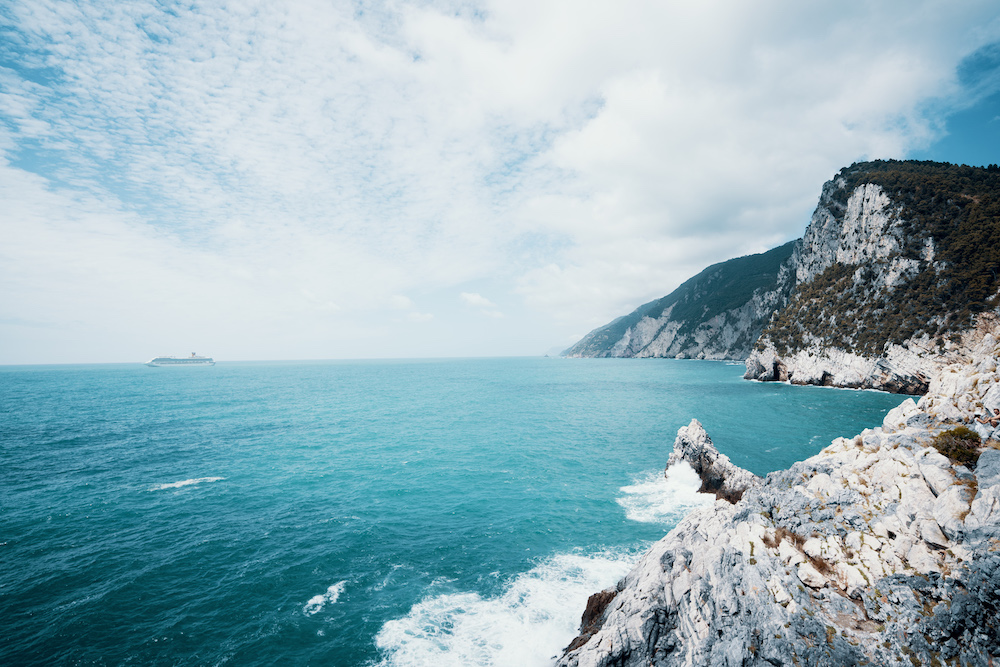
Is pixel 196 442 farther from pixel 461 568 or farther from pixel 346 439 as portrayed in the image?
pixel 461 568

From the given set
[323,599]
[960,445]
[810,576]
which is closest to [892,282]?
[960,445]

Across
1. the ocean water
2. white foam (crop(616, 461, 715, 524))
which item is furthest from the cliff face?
white foam (crop(616, 461, 715, 524))

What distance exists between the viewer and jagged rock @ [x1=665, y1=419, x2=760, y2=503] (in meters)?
33.2

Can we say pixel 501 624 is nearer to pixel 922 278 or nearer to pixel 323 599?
pixel 323 599

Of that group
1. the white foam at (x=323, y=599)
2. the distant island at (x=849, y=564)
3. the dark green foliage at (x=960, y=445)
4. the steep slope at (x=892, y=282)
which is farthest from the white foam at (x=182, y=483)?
the steep slope at (x=892, y=282)

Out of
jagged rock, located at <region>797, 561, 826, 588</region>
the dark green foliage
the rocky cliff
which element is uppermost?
the rocky cliff

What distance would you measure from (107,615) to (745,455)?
54984 millimetres

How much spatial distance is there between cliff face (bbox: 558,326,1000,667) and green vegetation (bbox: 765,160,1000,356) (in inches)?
3329

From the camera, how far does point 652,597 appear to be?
15742 mm

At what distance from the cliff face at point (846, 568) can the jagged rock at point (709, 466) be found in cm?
1732

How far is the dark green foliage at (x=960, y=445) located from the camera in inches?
501

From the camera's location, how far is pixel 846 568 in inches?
484

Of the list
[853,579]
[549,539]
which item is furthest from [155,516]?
[853,579]

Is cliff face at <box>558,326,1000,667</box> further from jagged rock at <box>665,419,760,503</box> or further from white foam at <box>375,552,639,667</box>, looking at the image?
jagged rock at <box>665,419,760,503</box>
